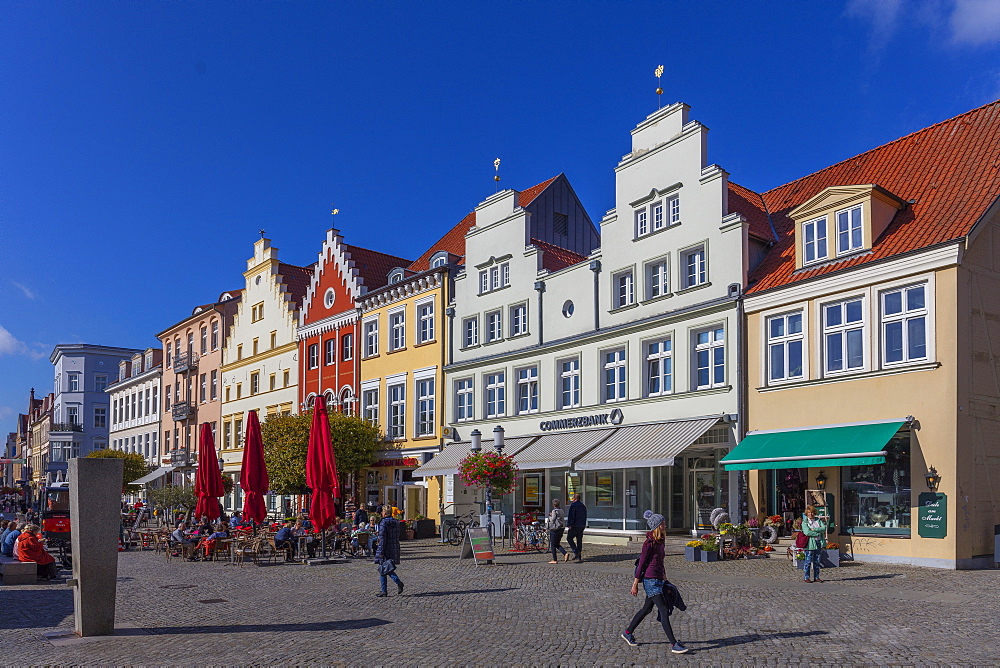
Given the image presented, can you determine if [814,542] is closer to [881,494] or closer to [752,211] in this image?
[881,494]

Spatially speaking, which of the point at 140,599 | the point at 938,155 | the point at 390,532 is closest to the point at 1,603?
the point at 140,599

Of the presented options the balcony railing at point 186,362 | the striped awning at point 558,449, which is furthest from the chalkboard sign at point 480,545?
the balcony railing at point 186,362

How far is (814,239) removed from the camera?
24.6 metres

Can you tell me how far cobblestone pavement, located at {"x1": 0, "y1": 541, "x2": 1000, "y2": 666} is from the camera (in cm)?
1145

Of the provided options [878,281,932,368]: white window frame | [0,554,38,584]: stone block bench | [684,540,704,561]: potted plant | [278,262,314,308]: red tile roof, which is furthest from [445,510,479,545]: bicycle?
[278,262,314,308]: red tile roof

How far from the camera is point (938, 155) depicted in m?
25.1

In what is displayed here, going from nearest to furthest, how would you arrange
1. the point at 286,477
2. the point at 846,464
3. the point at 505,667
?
the point at 505,667, the point at 846,464, the point at 286,477

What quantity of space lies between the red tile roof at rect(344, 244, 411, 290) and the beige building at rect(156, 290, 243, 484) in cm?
1469

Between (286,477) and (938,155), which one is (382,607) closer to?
(938,155)

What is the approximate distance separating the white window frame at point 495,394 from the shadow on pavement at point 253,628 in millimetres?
21276

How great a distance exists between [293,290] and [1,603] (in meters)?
35.4

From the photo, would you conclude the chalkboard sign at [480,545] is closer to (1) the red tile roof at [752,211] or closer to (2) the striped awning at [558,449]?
(2) the striped awning at [558,449]

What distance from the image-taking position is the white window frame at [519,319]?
A: 3462 cm

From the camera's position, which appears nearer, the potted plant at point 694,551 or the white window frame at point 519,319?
the potted plant at point 694,551
